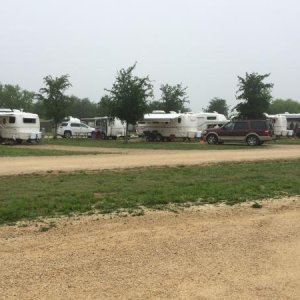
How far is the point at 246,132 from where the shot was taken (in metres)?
33.7

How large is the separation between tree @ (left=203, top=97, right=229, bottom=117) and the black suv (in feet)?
139

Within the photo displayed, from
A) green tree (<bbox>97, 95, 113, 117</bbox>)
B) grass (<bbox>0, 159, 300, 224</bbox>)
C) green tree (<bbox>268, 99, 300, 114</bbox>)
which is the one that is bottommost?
grass (<bbox>0, 159, 300, 224</bbox>)

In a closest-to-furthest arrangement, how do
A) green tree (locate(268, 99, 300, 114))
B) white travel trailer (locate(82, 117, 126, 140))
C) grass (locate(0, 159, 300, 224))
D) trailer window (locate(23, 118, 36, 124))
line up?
grass (locate(0, 159, 300, 224)) < trailer window (locate(23, 118, 36, 124)) < white travel trailer (locate(82, 117, 126, 140)) < green tree (locate(268, 99, 300, 114))

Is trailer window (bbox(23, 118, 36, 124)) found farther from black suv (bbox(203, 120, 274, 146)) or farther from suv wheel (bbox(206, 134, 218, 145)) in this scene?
black suv (bbox(203, 120, 274, 146))

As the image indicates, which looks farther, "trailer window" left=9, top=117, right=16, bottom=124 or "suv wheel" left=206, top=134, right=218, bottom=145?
"suv wheel" left=206, top=134, right=218, bottom=145

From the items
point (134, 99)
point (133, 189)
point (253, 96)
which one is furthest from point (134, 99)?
point (133, 189)

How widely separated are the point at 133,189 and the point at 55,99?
35.4 meters

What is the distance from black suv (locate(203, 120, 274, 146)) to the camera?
33.1 metres

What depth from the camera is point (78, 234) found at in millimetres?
6613

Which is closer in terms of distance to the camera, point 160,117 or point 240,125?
point 240,125

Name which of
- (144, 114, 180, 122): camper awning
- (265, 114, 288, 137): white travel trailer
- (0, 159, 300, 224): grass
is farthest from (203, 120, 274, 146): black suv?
(0, 159, 300, 224): grass

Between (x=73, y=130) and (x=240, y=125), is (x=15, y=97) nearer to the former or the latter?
(x=73, y=130)

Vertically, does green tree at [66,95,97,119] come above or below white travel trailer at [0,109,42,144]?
above

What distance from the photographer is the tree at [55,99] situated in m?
44.3
